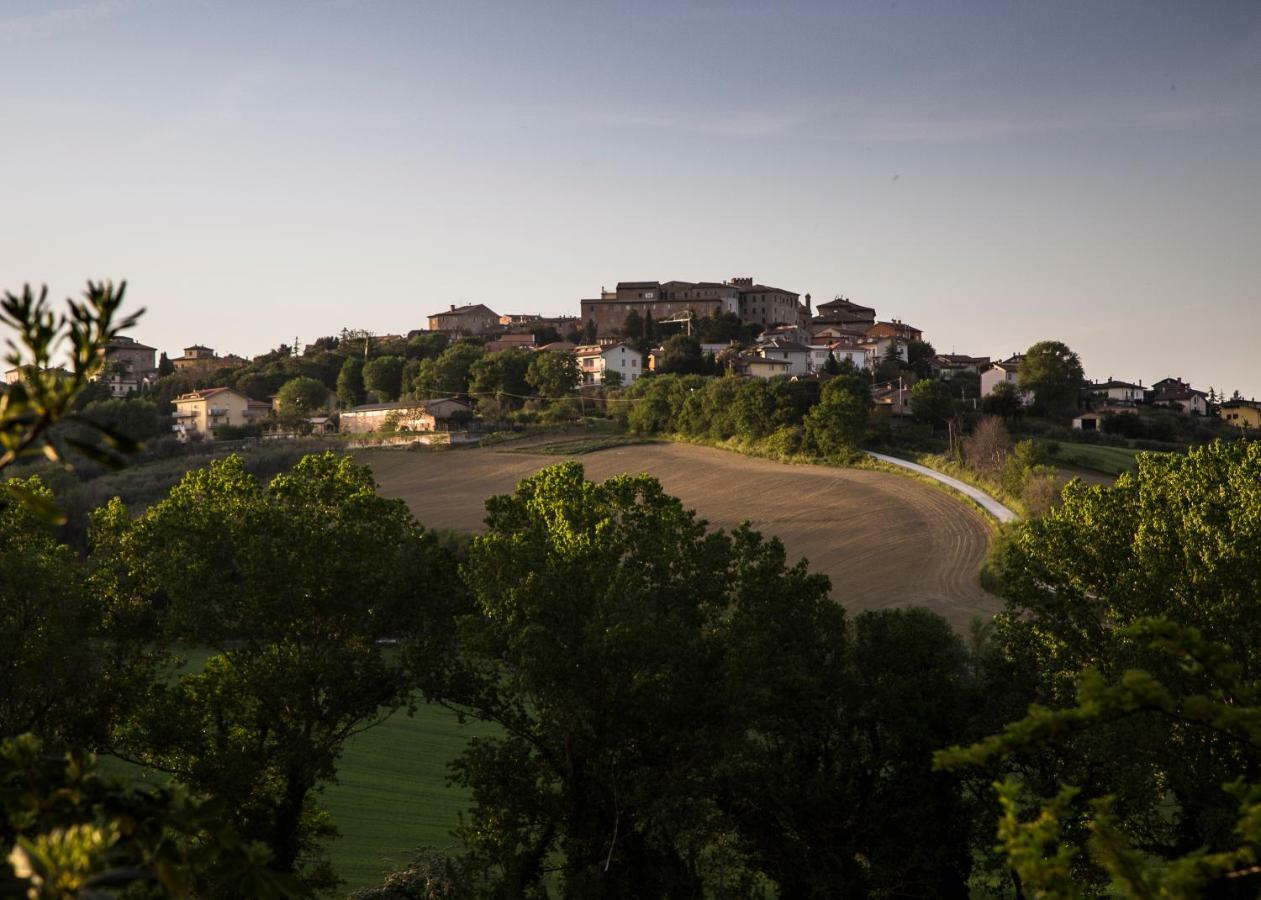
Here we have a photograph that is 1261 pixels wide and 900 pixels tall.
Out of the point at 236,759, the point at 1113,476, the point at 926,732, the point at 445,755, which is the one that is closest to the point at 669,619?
the point at 926,732

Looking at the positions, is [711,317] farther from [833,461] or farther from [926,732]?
[926,732]

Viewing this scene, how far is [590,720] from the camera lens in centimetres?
1842

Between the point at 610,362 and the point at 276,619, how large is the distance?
295ft

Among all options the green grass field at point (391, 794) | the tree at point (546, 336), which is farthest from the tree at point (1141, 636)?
the tree at point (546, 336)

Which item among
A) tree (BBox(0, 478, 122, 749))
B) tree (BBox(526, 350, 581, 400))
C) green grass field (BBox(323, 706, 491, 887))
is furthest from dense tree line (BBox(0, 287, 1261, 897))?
tree (BBox(526, 350, 581, 400))

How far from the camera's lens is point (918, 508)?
5778 centimetres

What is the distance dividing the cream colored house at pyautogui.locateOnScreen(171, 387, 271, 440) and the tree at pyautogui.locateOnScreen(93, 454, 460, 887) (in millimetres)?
81572

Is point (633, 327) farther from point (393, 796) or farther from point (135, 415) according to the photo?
point (393, 796)

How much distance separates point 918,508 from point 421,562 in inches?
1598

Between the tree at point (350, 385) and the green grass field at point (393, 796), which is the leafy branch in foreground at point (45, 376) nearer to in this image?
the green grass field at point (393, 796)

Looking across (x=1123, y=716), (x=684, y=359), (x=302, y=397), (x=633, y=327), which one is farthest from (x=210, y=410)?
(x=1123, y=716)

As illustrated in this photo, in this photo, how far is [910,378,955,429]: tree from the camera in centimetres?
7281

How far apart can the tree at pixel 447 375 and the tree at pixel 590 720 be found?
81058 mm

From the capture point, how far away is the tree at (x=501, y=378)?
9719 centimetres
